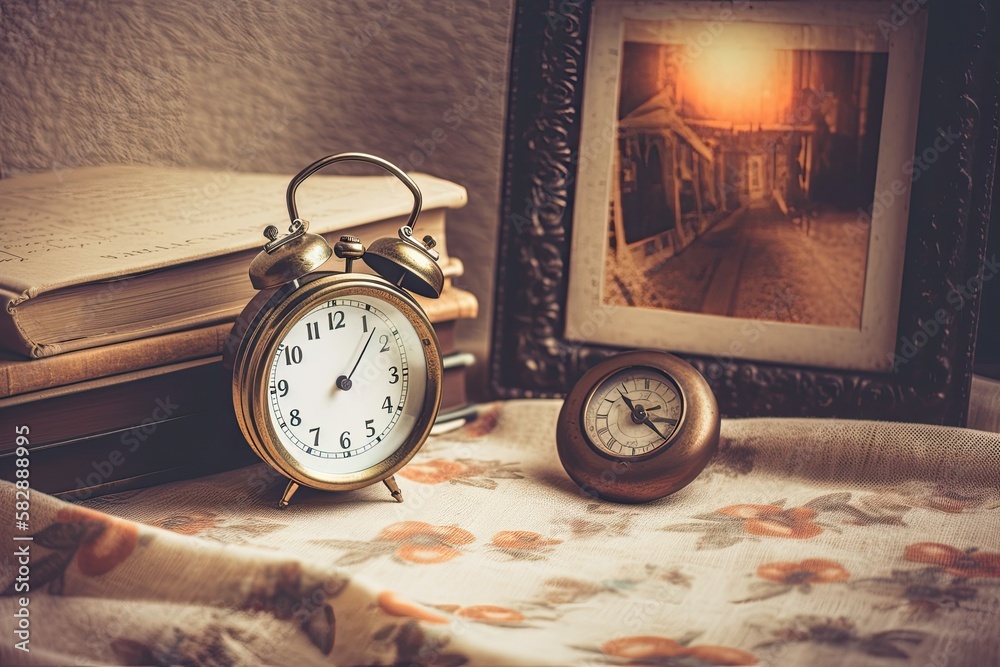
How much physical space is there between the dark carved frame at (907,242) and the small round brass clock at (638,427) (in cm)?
22

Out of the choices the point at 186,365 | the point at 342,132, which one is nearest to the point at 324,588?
the point at 186,365

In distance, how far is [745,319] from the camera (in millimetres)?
1384

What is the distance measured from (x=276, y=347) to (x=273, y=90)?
71 cm

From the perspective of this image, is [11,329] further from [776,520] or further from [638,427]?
[776,520]

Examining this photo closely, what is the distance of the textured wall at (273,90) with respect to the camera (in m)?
1.53

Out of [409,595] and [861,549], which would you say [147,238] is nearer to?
[409,595]

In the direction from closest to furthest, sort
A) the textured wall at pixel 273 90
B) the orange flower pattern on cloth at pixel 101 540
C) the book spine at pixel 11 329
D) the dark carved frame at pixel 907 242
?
the orange flower pattern on cloth at pixel 101 540 < the book spine at pixel 11 329 < the dark carved frame at pixel 907 242 < the textured wall at pixel 273 90

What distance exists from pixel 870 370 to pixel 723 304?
0.22m

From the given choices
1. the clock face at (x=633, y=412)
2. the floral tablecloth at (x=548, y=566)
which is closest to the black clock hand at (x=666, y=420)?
the clock face at (x=633, y=412)

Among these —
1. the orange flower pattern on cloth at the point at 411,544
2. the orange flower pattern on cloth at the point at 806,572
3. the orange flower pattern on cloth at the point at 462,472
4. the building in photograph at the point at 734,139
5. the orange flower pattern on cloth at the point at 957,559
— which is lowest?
the orange flower pattern on cloth at the point at 411,544

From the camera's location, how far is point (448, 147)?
5.38ft

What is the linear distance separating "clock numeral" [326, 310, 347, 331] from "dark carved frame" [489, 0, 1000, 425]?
1.28 feet

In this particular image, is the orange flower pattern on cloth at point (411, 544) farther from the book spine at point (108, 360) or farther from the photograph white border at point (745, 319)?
the photograph white border at point (745, 319)

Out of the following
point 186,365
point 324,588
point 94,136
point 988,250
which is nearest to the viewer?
point 324,588
